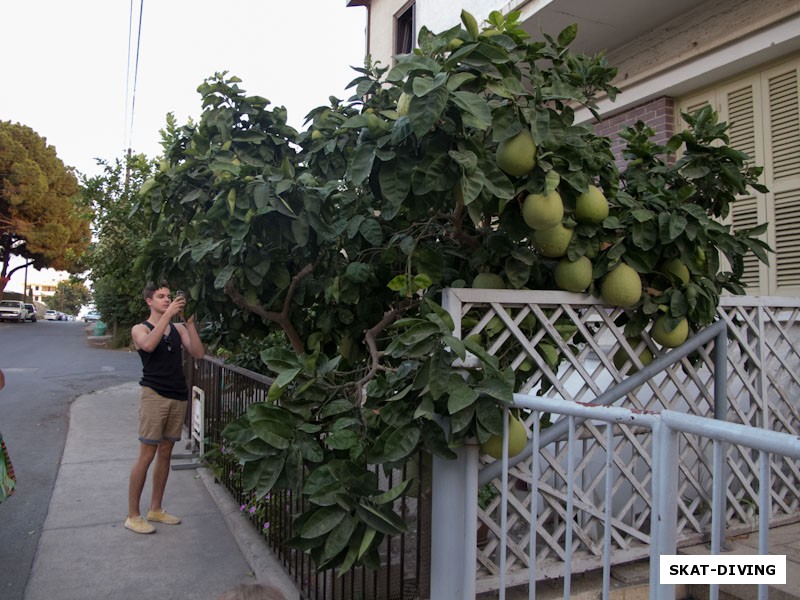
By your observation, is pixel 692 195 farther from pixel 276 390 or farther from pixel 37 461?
pixel 37 461

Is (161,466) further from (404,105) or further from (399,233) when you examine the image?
(404,105)

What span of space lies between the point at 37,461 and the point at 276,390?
6091mm

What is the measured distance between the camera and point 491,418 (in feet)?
7.39

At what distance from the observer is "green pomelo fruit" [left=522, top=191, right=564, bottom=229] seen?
245 centimetres

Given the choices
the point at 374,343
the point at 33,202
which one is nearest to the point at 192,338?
the point at 374,343

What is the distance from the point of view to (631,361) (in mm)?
2982

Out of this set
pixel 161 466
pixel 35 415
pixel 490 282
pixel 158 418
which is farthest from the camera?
pixel 35 415

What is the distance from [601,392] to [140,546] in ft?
11.6

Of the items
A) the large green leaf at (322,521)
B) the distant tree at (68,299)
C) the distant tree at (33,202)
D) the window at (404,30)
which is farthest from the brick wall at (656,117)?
the distant tree at (68,299)

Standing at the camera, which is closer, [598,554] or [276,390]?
[276,390]

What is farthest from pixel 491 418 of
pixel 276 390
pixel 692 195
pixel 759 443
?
pixel 692 195

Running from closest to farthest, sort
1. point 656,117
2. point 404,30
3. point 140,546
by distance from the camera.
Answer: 1. point 140,546
2. point 656,117
3. point 404,30

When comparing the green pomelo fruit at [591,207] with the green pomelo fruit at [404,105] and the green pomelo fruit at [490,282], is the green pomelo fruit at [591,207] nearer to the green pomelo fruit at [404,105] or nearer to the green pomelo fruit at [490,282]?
the green pomelo fruit at [490,282]

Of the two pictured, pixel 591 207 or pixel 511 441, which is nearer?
pixel 511 441
